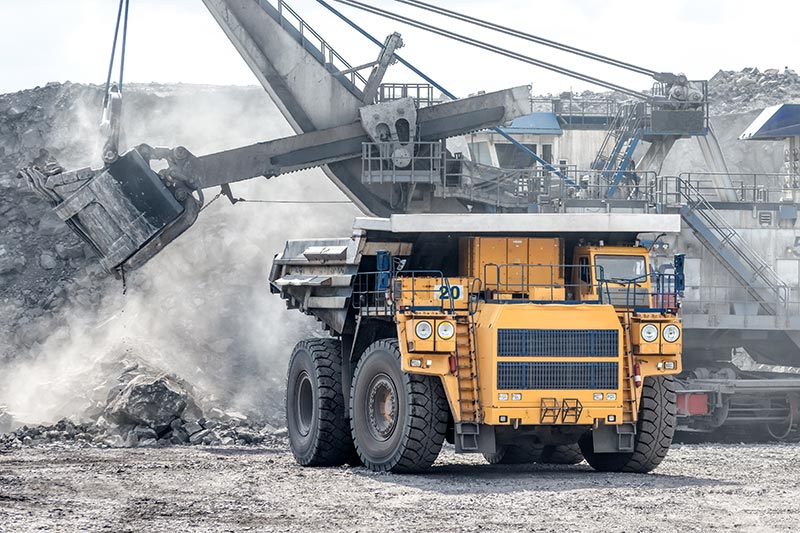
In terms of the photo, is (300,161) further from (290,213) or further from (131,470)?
(131,470)

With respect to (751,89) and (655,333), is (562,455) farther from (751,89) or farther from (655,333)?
(751,89)

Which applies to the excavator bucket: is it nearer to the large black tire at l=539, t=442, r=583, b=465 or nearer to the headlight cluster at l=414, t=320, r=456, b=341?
the large black tire at l=539, t=442, r=583, b=465

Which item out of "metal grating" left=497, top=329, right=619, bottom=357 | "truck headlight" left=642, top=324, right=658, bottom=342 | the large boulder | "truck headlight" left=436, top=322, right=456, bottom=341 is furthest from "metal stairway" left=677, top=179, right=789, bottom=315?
"truck headlight" left=436, top=322, right=456, bottom=341

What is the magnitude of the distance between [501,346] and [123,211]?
436 inches

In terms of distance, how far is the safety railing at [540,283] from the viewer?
16766 millimetres

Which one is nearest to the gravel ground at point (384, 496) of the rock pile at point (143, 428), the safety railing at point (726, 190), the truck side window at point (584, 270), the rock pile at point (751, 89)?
the truck side window at point (584, 270)

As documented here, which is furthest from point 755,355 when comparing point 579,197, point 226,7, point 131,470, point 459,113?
point 131,470

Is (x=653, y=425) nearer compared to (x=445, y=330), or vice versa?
(x=445, y=330)

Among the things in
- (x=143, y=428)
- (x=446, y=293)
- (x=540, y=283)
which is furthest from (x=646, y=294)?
(x=143, y=428)

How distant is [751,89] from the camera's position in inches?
2136

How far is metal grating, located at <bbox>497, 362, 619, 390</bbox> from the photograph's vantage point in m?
15.7

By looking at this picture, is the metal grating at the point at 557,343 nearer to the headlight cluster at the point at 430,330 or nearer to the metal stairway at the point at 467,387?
the metal stairway at the point at 467,387

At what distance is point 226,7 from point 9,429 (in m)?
8.83

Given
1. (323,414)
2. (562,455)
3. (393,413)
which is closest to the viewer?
(393,413)
